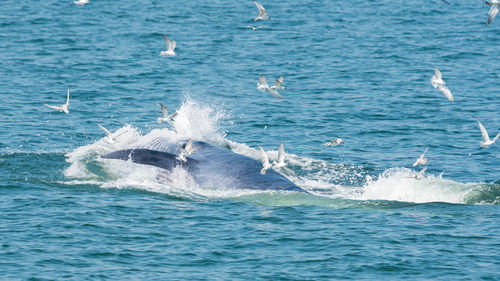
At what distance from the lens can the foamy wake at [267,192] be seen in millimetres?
24422

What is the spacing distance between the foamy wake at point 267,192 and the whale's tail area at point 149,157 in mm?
268

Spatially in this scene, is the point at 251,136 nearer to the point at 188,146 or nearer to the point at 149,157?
the point at 188,146

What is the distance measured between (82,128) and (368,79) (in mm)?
14726

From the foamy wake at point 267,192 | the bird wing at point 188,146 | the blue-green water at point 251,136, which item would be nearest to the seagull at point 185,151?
the bird wing at point 188,146

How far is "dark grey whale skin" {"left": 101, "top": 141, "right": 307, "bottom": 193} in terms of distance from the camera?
24.0 meters

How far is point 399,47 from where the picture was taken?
1964 inches

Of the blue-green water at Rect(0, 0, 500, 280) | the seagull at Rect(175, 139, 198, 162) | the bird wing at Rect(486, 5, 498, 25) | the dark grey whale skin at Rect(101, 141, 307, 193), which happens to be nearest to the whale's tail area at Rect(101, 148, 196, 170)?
the dark grey whale skin at Rect(101, 141, 307, 193)

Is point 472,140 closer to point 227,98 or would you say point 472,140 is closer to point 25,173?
point 227,98

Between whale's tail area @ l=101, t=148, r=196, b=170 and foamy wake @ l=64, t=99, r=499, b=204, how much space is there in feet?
0.88

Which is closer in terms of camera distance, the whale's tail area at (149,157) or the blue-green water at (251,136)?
the blue-green water at (251,136)

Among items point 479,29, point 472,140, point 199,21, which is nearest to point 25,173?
point 472,140

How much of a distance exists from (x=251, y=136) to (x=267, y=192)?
974 cm

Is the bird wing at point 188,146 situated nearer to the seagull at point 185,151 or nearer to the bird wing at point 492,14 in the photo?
the seagull at point 185,151

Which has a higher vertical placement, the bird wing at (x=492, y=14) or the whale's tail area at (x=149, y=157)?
the bird wing at (x=492, y=14)
